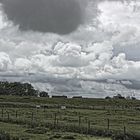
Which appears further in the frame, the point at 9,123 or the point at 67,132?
the point at 9,123

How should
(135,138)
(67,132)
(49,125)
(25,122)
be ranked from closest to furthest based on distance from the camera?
(135,138)
(67,132)
(49,125)
(25,122)

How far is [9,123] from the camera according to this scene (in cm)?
6303

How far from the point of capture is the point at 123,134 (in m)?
45.6

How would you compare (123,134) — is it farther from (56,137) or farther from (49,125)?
(49,125)

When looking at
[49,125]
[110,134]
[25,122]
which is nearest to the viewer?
[110,134]

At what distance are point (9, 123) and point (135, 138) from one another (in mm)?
25383

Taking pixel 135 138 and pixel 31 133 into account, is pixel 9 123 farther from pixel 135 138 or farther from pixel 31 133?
pixel 135 138

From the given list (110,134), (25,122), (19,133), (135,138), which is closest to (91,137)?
(110,134)

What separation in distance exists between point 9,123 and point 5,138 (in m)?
22.9

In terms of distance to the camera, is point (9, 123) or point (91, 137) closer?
point (91, 137)

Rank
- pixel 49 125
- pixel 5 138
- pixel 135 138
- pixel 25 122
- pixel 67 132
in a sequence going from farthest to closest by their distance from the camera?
pixel 25 122 → pixel 49 125 → pixel 67 132 → pixel 135 138 → pixel 5 138

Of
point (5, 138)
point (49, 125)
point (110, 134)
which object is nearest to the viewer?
point (5, 138)

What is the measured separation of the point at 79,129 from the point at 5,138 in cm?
1492

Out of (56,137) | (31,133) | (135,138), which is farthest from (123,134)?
(31,133)
